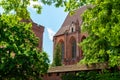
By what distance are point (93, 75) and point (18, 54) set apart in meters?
6.35

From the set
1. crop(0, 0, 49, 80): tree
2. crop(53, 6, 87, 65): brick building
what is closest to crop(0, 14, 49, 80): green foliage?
crop(0, 0, 49, 80): tree

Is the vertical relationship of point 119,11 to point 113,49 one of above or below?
above

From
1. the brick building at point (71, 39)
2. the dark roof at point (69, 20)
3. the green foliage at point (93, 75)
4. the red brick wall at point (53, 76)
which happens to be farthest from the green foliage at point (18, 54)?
the dark roof at point (69, 20)

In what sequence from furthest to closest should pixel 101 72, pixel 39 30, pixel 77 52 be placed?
pixel 77 52 → pixel 39 30 → pixel 101 72

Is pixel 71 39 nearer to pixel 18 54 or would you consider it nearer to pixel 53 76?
pixel 53 76

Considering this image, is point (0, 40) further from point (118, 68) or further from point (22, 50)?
point (118, 68)

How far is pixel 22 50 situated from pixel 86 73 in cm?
600

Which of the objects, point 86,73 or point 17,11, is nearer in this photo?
point 17,11

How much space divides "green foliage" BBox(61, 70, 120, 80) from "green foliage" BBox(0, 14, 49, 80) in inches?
134

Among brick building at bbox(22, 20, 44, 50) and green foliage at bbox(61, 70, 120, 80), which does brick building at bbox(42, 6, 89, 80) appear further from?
green foliage at bbox(61, 70, 120, 80)

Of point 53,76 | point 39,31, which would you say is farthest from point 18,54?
A: point 39,31

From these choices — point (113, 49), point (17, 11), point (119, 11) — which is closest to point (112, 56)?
point (113, 49)

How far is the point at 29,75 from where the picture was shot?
2267 centimetres

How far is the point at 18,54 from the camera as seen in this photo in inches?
848
